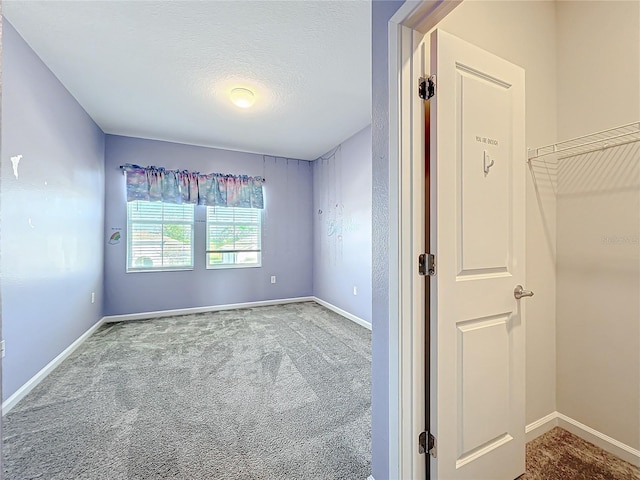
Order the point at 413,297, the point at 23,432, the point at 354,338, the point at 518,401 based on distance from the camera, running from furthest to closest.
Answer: the point at 354,338 → the point at 23,432 → the point at 518,401 → the point at 413,297

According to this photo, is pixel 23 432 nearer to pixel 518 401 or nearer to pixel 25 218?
pixel 25 218

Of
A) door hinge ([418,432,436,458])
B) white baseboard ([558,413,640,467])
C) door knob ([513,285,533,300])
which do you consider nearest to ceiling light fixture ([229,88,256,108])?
door knob ([513,285,533,300])

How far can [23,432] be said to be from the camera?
75.0 inches

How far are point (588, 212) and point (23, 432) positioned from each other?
3.61 m

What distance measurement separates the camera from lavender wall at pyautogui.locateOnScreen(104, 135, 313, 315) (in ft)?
13.8

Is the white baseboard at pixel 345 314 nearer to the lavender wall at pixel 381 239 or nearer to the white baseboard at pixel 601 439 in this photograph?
the white baseboard at pixel 601 439

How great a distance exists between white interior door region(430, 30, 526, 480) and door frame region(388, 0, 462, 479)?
61 mm

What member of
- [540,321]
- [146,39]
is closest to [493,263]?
[540,321]

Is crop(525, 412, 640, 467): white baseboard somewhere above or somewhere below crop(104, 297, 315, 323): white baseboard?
below

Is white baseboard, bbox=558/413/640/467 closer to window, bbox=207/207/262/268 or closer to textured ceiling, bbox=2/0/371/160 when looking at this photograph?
textured ceiling, bbox=2/0/371/160

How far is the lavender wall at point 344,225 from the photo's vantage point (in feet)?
12.9

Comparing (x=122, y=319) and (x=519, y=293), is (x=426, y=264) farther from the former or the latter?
(x=122, y=319)

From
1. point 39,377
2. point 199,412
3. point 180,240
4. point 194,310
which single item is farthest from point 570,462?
point 180,240

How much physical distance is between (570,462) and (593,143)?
1.72 meters
